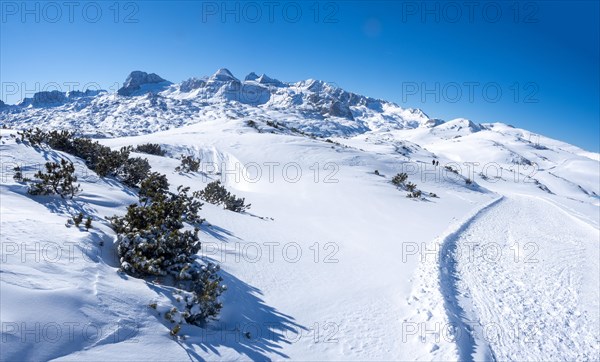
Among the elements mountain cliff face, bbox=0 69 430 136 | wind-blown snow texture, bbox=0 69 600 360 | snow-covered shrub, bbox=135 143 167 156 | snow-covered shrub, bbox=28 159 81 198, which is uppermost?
mountain cliff face, bbox=0 69 430 136

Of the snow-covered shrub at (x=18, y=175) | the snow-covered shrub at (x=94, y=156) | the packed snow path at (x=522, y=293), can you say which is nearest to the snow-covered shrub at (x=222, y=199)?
the snow-covered shrub at (x=94, y=156)

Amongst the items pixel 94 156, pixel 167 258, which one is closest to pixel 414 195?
pixel 94 156

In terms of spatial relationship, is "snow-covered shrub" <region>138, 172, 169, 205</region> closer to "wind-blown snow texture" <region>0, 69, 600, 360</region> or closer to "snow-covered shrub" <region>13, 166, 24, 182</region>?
"wind-blown snow texture" <region>0, 69, 600, 360</region>

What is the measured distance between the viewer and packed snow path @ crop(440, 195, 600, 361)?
243 inches

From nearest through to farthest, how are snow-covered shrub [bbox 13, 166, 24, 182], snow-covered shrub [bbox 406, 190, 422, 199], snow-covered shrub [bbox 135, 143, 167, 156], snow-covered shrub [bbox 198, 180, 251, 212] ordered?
snow-covered shrub [bbox 13, 166, 24, 182] → snow-covered shrub [bbox 198, 180, 251, 212] → snow-covered shrub [bbox 406, 190, 422, 199] → snow-covered shrub [bbox 135, 143, 167, 156]

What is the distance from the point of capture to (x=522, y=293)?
837 centimetres

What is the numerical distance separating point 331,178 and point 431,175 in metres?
12.2

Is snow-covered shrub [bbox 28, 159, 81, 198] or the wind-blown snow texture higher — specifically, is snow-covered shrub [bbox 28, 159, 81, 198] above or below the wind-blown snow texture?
above

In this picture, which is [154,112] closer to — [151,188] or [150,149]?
[150,149]

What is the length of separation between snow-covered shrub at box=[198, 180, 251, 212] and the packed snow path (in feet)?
24.8

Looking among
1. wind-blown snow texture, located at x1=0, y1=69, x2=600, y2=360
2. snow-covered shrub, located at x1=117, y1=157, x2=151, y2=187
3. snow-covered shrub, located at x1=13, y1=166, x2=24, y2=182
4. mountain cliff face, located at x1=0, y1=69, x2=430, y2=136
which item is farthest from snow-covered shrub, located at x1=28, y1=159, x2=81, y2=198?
mountain cliff face, located at x1=0, y1=69, x2=430, y2=136

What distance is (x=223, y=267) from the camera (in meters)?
6.97

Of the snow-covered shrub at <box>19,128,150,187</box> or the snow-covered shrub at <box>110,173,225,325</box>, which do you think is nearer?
the snow-covered shrub at <box>110,173,225,325</box>

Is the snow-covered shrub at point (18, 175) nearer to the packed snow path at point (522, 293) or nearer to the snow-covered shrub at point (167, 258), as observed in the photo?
the snow-covered shrub at point (167, 258)
